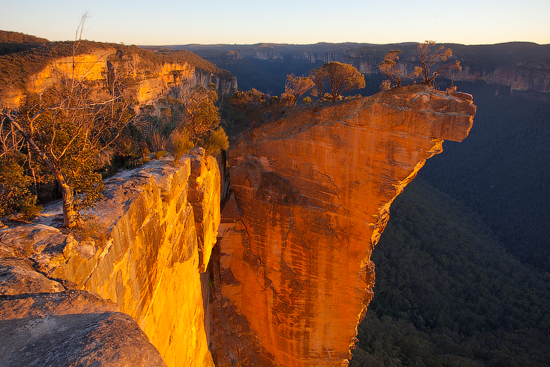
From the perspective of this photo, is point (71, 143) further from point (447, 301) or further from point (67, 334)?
point (447, 301)

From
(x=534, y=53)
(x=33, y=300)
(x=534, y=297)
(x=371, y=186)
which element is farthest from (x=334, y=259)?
(x=534, y=53)

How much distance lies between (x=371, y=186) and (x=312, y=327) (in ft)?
20.7

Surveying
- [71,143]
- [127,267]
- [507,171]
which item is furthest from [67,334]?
[507,171]

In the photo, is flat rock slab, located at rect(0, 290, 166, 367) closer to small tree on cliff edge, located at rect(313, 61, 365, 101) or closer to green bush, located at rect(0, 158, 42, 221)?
green bush, located at rect(0, 158, 42, 221)

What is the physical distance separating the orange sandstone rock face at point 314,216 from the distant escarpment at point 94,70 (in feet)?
19.6

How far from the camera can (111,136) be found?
8.39 m

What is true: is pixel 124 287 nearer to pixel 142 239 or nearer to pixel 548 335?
pixel 142 239

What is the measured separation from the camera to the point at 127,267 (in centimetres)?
487

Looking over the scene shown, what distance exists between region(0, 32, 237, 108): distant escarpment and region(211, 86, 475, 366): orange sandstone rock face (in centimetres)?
597

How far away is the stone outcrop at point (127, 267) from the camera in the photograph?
8.79 feet

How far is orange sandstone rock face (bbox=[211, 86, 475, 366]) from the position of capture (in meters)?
9.69

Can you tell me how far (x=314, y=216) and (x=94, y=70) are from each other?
1789 cm

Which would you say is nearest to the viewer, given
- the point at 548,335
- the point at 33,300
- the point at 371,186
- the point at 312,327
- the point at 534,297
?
the point at 33,300

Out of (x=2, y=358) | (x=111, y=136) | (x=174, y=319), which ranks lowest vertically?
(x=174, y=319)
